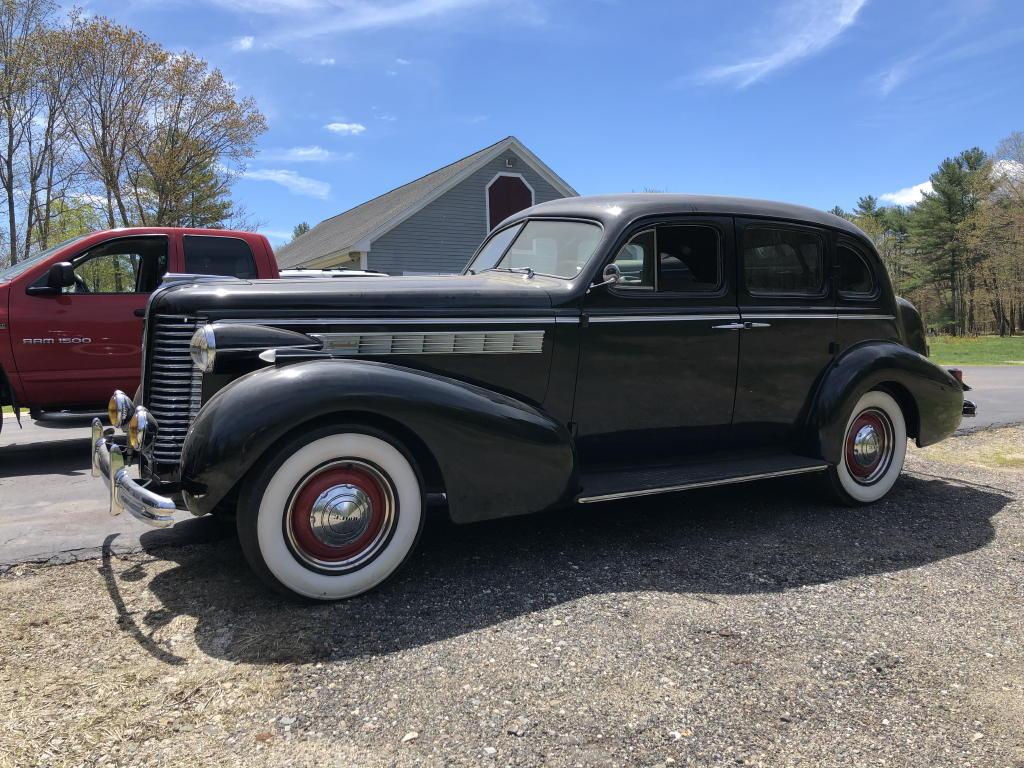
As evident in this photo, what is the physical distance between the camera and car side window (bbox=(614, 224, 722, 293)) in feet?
13.0

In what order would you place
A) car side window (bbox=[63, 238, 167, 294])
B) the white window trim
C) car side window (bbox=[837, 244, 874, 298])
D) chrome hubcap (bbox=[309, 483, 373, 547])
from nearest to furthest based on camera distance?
chrome hubcap (bbox=[309, 483, 373, 547])
car side window (bbox=[837, 244, 874, 298])
car side window (bbox=[63, 238, 167, 294])
the white window trim

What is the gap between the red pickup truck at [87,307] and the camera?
19.9ft

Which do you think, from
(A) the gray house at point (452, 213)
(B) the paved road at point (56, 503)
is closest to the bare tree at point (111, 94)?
(A) the gray house at point (452, 213)

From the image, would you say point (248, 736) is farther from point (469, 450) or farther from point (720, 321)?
point (720, 321)

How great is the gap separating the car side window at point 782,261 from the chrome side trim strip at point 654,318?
33cm

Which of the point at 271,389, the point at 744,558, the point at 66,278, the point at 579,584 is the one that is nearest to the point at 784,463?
the point at 744,558

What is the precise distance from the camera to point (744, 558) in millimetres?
3646

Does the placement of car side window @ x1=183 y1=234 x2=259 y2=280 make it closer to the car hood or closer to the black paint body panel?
the black paint body panel

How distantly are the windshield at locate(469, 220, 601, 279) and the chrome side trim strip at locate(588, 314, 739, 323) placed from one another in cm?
31

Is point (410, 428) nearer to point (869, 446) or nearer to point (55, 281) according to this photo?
point (869, 446)

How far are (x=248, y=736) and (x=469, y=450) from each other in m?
1.50

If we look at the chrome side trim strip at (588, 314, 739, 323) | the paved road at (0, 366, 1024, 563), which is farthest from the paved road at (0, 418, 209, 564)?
the chrome side trim strip at (588, 314, 739, 323)

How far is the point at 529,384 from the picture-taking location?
3684 millimetres

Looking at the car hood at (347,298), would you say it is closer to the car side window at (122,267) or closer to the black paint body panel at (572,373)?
the black paint body panel at (572,373)
